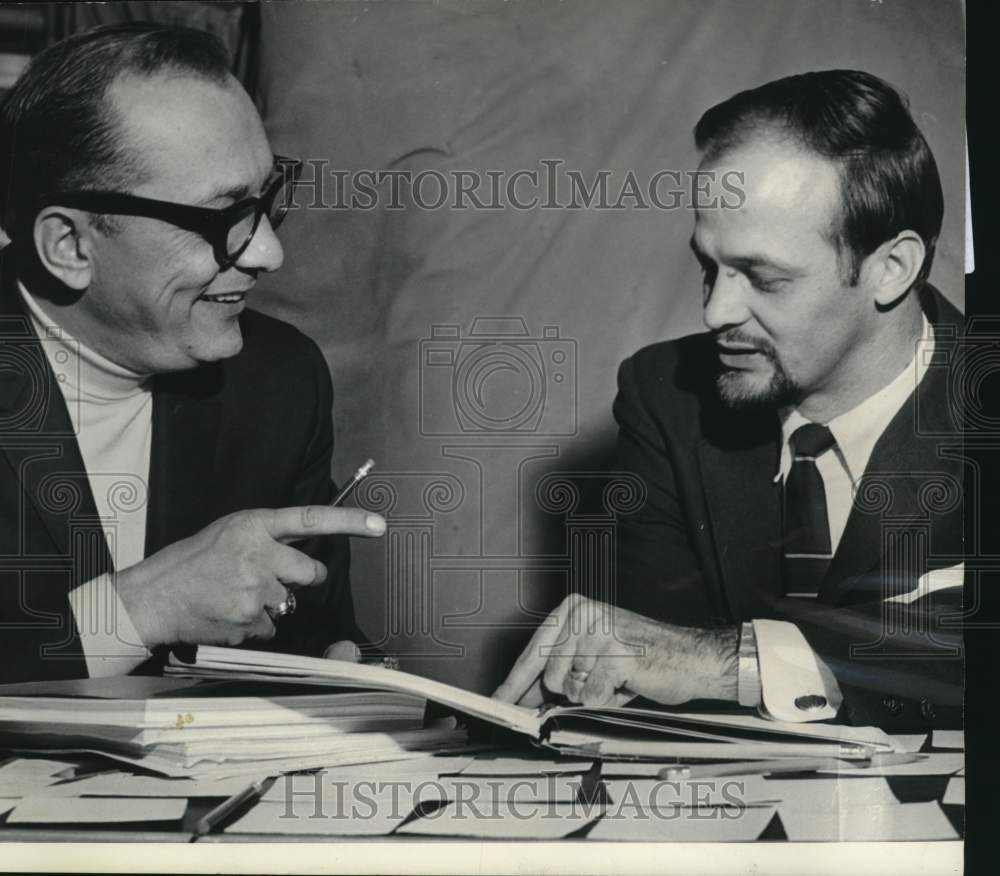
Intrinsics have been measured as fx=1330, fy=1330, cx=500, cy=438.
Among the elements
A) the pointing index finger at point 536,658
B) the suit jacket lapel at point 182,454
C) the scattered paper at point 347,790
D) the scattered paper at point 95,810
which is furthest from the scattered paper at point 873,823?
the suit jacket lapel at point 182,454

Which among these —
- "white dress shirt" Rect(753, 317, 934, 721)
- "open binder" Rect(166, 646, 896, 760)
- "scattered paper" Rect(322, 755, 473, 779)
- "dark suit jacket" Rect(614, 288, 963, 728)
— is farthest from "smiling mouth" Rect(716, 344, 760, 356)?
"scattered paper" Rect(322, 755, 473, 779)

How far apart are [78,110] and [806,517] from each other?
1440mm

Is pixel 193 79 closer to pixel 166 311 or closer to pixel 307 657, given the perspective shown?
pixel 166 311

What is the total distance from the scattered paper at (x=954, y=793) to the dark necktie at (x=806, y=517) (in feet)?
1.29

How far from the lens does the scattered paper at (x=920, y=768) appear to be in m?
2.25

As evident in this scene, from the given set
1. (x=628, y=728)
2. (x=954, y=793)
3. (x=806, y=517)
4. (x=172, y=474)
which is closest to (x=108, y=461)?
(x=172, y=474)

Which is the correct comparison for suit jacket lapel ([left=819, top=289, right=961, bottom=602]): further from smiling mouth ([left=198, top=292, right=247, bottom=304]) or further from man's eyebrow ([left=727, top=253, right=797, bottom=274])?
smiling mouth ([left=198, top=292, right=247, bottom=304])

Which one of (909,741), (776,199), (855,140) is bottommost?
(909,741)

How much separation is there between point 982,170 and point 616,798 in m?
1.27

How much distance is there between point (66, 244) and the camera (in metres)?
2.30

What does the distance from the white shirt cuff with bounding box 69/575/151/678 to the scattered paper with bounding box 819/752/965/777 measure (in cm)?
120

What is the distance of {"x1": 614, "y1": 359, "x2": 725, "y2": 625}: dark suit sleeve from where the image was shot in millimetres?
2309

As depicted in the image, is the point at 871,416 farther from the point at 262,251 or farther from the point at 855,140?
the point at 262,251

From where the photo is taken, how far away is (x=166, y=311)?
2.33m
